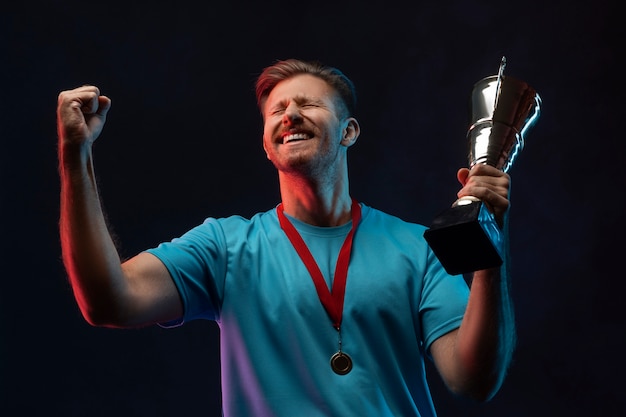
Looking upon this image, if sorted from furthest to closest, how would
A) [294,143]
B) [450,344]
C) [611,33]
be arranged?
[611,33]
[294,143]
[450,344]

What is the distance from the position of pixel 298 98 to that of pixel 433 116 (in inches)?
58.0

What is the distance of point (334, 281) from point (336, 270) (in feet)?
0.13

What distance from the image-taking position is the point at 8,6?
3719 millimetres

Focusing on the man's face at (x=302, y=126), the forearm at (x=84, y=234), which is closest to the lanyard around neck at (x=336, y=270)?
the man's face at (x=302, y=126)

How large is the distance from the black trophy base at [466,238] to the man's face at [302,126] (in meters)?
0.70

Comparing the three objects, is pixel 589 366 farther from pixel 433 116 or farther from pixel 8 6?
pixel 8 6

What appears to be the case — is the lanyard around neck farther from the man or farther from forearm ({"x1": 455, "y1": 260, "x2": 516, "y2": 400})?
forearm ({"x1": 455, "y1": 260, "x2": 516, "y2": 400})

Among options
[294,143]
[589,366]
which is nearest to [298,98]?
[294,143]

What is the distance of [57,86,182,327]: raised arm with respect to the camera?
1734mm

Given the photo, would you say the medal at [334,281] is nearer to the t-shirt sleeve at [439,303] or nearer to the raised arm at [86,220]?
the t-shirt sleeve at [439,303]

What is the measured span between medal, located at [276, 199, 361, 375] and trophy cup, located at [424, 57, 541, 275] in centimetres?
42

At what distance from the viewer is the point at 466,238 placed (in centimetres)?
162

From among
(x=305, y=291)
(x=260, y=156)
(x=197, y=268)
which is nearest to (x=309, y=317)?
(x=305, y=291)

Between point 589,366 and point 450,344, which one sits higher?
point 450,344
